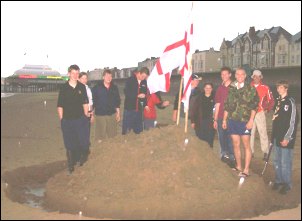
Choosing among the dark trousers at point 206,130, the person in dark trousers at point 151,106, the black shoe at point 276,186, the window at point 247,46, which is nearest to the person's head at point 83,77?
the person in dark trousers at point 151,106

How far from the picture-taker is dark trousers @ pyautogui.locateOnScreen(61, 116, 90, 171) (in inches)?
249

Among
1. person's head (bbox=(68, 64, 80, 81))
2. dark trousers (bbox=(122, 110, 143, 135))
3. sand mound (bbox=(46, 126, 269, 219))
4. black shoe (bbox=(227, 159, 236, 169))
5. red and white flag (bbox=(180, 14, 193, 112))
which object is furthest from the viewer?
dark trousers (bbox=(122, 110, 143, 135))

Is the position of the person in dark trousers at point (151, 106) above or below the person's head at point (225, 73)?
below

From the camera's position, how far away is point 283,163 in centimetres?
573

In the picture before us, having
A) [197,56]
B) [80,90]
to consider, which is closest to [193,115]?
[80,90]

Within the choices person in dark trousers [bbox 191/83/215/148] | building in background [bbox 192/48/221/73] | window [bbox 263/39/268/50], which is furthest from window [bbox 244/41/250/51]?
person in dark trousers [bbox 191/83/215/148]

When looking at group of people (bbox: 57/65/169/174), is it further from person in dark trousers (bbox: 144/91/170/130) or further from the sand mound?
the sand mound

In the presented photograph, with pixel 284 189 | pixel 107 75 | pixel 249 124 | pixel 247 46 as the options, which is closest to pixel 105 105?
pixel 107 75

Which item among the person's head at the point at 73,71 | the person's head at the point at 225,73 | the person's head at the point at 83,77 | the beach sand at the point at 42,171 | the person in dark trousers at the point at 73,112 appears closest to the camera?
the beach sand at the point at 42,171

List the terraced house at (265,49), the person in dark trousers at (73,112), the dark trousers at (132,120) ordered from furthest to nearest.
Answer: the terraced house at (265,49), the dark trousers at (132,120), the person in dark trousers at (73,112)

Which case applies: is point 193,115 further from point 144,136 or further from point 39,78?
point 39,78

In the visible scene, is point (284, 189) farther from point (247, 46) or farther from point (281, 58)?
point (247, 46)

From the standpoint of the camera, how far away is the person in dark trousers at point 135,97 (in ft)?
26.0

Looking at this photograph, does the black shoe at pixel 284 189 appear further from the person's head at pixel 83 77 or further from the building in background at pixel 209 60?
the building in background at pixel 209 60
